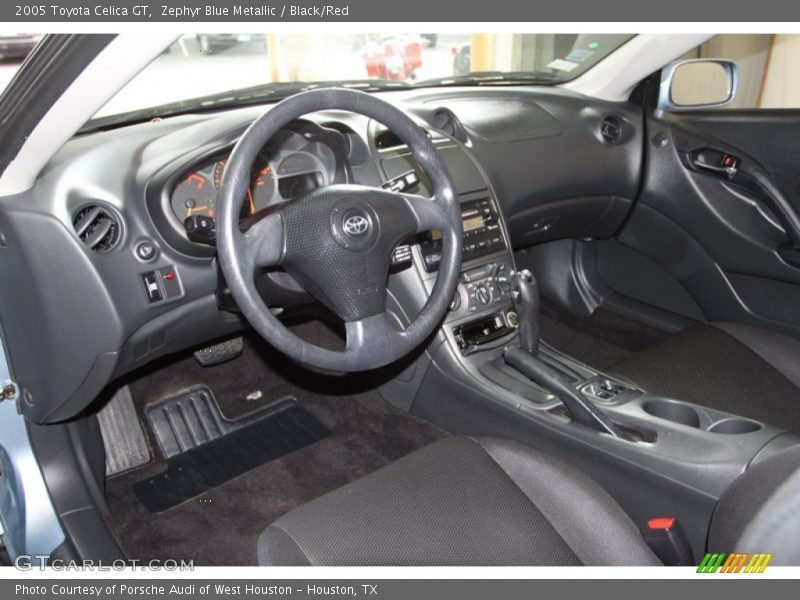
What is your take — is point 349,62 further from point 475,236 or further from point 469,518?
point 469,518

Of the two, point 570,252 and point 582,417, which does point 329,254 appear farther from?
point 570,252

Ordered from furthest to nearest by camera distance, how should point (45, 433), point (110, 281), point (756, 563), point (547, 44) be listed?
1. point (547, 44)
2. point (45, 433)
3. point (110, 281)
4. point (756, 563)

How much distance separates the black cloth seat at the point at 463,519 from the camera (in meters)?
1.34

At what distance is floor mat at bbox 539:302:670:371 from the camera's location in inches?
112

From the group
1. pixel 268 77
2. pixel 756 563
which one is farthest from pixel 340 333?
pixel 756 563

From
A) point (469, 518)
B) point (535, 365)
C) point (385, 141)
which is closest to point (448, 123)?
point (385, 141)

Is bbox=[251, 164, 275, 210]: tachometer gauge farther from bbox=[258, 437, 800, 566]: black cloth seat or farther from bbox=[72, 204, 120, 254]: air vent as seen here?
bbox=[258, 437, 800, 566]: black cloth seat

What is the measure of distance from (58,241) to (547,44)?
2110mm

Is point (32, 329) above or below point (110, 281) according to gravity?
below

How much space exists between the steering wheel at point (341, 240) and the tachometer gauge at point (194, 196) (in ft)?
1.35

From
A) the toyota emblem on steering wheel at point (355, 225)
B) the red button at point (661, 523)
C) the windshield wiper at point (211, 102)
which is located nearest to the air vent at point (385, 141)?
the windshield wiper at point (211, 102)

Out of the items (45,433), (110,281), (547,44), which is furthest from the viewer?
(547,44)

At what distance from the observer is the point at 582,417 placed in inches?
68.0

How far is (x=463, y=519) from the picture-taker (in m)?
1.40
